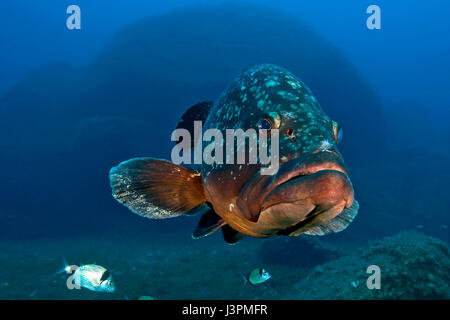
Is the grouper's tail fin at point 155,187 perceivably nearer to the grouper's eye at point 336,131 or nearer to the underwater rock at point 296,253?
the grouper's eye at point 336,131

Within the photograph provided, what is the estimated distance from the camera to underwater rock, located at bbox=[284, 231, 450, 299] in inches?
268

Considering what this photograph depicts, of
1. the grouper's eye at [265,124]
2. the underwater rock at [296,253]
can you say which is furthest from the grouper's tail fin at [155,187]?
the underwater rock at [296,253]

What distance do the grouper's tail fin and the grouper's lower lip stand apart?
1.21 m

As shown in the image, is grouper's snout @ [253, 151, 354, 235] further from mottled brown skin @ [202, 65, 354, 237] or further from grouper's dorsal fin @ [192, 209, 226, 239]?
grouper's dorsal fin @ [192, 209, 226, 239]

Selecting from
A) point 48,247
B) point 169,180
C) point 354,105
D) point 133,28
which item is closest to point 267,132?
point 169,180

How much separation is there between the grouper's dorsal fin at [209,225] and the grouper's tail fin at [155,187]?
21cm

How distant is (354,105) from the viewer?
36.5 metres

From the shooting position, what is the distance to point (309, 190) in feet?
5.28

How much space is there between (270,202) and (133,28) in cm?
4163

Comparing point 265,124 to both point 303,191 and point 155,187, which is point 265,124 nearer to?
point 303,191

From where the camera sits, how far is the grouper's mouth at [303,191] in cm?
162

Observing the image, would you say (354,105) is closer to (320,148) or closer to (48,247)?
(48,247)

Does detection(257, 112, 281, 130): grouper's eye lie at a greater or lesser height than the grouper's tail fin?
greater

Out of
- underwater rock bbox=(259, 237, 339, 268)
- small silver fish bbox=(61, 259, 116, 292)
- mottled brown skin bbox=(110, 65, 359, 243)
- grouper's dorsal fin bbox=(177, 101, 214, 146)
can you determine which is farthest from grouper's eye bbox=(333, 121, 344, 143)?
underwater rock bbox=(259, 237, 339, 268)
